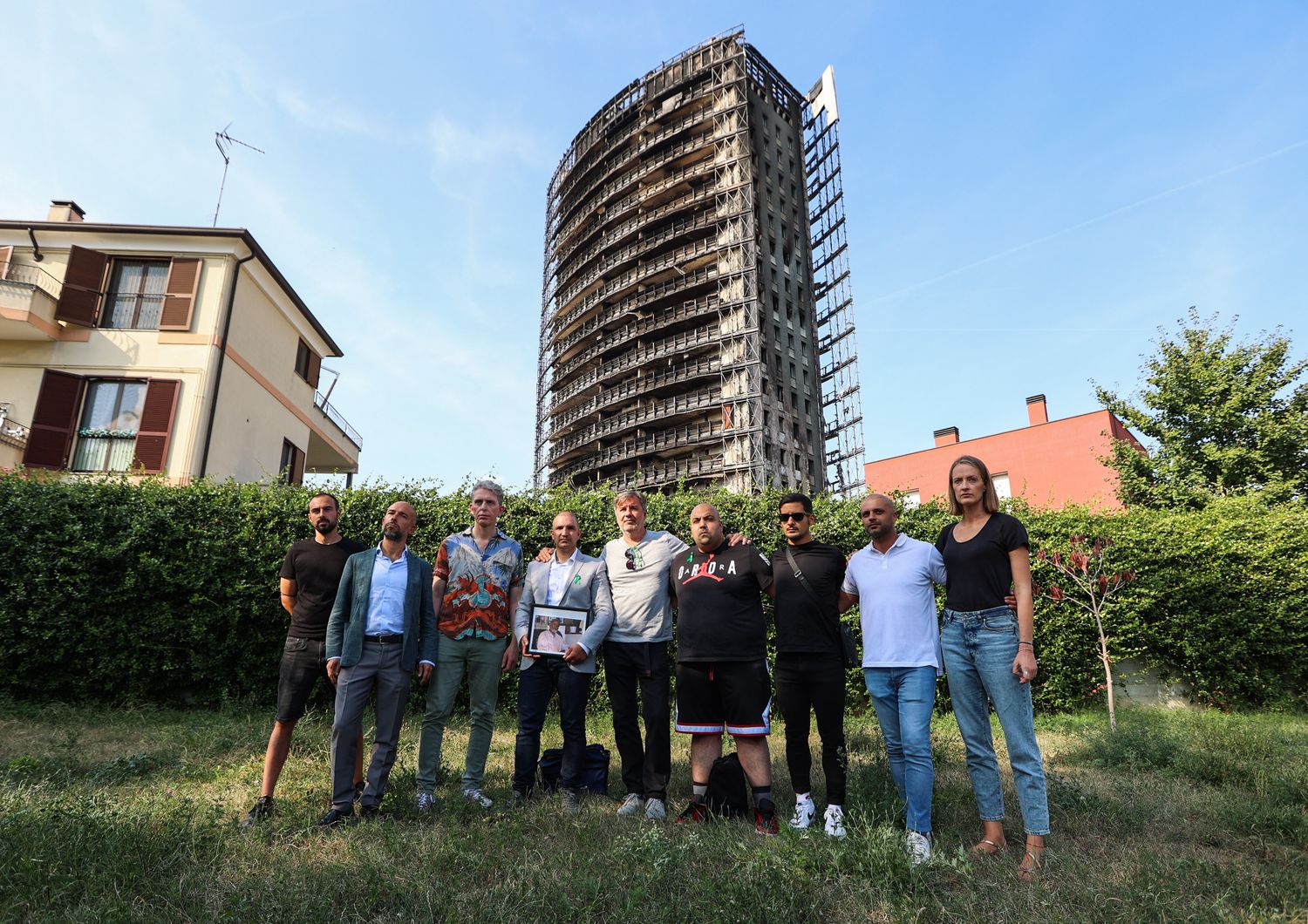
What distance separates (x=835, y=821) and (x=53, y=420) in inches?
710

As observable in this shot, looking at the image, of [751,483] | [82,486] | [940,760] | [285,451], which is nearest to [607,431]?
[751,483]

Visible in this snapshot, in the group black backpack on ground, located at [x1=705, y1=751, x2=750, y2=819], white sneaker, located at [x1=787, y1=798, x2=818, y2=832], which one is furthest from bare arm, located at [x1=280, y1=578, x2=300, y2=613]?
white sneaker, located at [x1=787, y1=798, x2=818, y2=832]

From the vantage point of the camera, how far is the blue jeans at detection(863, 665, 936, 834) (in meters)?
3.94

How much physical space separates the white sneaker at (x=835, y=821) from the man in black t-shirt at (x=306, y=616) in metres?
3.20

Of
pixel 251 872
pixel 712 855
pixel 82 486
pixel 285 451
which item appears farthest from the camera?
Result: pixel 285 451

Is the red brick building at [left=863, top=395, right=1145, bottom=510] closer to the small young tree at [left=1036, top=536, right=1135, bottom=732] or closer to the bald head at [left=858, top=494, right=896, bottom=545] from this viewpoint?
the small young tree at [left=1036, top=536, right=1135, bottom=732]

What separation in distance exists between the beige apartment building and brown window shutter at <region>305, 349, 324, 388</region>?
11.8 feet

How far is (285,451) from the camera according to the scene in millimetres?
19516

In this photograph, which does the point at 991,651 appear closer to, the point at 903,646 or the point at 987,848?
the point at 903,646

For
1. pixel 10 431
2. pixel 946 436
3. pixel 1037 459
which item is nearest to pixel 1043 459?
pixel 1037 459

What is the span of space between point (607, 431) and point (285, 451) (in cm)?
3185

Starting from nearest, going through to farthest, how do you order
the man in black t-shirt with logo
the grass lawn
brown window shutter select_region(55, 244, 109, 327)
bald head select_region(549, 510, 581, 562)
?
the grass lawn
the man in black t-shirt with logo
bald head select_region(549, 510, 581, 562)
brown window shutter select_region(55, 244, 109, 327)

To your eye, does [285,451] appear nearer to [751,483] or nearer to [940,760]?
[940,760]

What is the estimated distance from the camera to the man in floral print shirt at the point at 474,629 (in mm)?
4926
